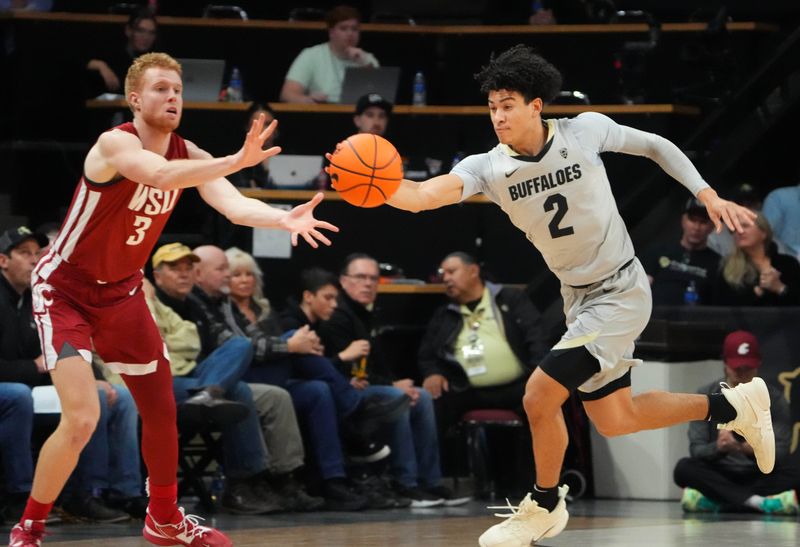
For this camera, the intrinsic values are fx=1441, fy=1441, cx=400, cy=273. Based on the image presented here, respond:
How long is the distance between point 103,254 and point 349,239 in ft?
16.3

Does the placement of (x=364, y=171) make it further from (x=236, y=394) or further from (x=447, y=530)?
(x=236, y=394)

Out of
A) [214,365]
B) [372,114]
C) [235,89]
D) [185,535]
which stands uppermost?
[235,89]

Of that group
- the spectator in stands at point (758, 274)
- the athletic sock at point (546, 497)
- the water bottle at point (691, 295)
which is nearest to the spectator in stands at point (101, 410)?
the athletic sock at point (546, 497)

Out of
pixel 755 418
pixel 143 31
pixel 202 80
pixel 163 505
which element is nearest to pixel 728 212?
pixel 755 418

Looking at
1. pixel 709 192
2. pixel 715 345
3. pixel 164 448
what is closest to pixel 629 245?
pixel 709 192

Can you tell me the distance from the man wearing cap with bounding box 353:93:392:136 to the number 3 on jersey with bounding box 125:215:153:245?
485 centimetres

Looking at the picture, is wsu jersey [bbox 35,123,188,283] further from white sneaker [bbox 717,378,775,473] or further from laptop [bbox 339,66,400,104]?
laptop [bbox 339,66,400,104]

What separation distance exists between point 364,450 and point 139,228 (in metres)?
3.68

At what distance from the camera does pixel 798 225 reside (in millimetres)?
11039

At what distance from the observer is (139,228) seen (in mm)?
5926

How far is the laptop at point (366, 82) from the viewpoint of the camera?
11.2 meters

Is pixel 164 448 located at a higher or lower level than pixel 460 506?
higher

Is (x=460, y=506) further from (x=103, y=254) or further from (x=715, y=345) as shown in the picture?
(x=103, y=254)

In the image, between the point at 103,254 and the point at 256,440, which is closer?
the point at 103,254
